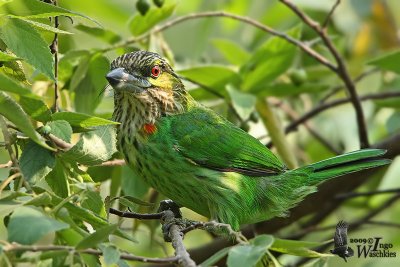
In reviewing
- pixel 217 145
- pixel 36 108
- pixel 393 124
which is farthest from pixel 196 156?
pixel 393 124

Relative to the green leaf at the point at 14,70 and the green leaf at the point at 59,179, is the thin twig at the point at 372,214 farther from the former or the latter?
the green leaf at the point at 14,70

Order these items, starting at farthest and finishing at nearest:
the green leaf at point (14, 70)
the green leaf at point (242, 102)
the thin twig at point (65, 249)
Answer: the green leaf at point (242, 102) < the green leaf at point (14, 70) < the thin twig at point (65, 249)

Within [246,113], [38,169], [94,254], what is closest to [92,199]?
[38,169]

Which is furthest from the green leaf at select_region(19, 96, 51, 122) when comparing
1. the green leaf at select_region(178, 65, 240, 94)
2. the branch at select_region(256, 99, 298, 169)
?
the branch at select_region(256, 99, 298, 169)

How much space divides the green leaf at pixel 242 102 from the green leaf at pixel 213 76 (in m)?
0.09

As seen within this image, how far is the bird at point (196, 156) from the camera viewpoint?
3.59 meters

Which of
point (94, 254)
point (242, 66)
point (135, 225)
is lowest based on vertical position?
point (94, 254)

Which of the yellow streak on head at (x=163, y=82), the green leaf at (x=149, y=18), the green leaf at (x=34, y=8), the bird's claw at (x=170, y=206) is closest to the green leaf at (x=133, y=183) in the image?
the bird's claw at (x=170, y=206)

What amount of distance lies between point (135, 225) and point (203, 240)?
176 cm

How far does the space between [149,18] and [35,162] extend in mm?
1541

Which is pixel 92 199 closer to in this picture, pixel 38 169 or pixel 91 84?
pixel 38 169

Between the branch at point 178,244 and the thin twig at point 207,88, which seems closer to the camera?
the branch at point 178,244

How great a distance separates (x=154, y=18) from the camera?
4051 mm

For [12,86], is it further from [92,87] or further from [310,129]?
[310,129]
